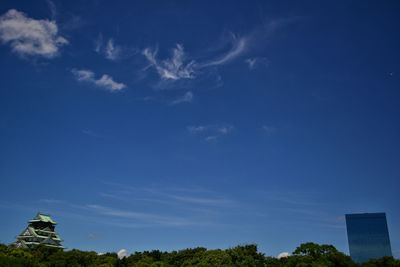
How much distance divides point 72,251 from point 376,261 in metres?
60.4

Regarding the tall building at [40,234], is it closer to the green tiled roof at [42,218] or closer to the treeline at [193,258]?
the green tiled roof at [42,218]

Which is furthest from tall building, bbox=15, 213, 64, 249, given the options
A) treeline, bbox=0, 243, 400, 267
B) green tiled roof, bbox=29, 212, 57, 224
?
treeline, bbox=0, 243, 400, 267

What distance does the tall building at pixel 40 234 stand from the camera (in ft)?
361

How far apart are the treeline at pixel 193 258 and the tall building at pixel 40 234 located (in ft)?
53.5

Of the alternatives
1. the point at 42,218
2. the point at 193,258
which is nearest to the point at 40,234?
the point at 42,218

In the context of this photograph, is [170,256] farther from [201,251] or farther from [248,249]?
[248,249]

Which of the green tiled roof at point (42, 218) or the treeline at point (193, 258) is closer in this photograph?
Answer: the treeline at point (193, 258)

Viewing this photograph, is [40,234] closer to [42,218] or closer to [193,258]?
[42,218]

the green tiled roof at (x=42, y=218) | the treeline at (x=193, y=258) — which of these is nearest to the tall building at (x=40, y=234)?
the green tiled roof at (x=42, y=218)

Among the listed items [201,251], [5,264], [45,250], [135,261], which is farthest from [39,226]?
[5,264]

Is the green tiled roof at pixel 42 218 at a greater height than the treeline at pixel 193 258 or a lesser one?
greater

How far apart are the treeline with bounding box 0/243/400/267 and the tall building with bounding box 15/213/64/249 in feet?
53.5

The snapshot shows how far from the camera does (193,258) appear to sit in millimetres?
81562

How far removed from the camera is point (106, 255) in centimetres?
9219
